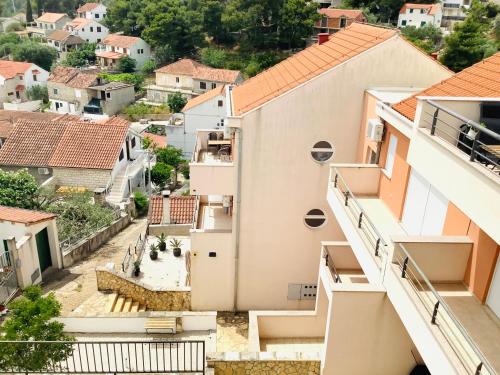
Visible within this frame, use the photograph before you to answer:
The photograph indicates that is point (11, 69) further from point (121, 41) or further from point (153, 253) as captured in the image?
point (153, 253)

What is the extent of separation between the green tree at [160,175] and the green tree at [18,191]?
1324 centimetres

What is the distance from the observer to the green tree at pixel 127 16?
295 ft

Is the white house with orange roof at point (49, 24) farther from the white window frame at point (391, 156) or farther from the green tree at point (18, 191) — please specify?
the white window frame at point (391, 156)

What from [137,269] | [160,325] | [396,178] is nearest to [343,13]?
[137,269]

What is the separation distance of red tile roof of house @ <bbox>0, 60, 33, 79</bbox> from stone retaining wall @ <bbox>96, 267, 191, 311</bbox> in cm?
5993

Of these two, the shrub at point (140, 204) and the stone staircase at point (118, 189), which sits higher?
the shrub at point (140, 204)

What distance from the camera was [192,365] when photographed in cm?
1184

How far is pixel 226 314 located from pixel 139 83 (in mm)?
65341

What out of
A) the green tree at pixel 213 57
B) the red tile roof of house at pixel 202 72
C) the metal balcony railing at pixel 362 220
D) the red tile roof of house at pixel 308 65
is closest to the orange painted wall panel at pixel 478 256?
the metal balcony railing at pixel 362 220

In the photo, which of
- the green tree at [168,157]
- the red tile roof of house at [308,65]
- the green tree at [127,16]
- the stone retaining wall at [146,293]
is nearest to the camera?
the red tile roof of house at [308,65]

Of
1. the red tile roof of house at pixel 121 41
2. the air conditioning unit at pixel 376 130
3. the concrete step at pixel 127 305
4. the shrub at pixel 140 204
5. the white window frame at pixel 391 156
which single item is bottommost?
the shrub at pixel 140 204

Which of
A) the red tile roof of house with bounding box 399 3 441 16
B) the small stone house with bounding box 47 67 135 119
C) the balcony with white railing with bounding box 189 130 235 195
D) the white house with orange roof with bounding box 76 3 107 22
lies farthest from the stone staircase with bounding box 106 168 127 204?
the white house with orange roof with bounding box 76 3 107 22

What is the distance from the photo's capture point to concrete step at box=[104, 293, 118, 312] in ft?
47.8

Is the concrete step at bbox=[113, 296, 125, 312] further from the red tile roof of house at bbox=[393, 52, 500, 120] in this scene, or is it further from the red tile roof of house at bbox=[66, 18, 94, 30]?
the red tile roof of house at bbox=[66, 18, 94, 30]
